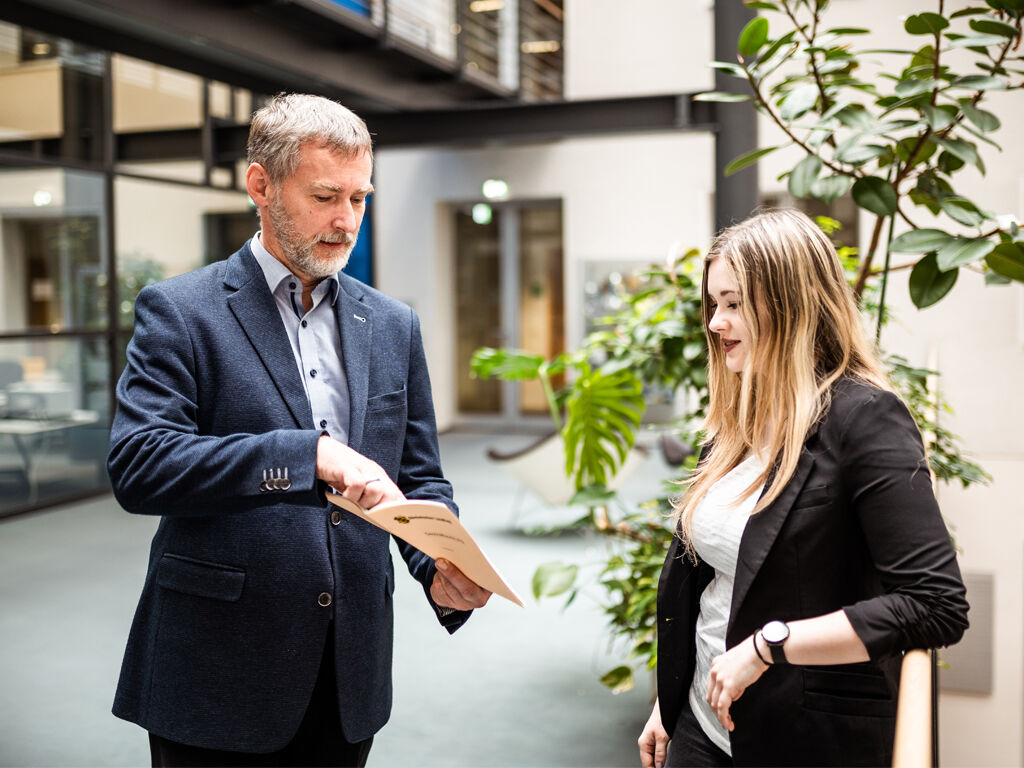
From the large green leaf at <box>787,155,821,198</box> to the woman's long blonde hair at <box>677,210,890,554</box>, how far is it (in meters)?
0.86

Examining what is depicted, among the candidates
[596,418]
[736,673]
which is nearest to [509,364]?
[596,418]

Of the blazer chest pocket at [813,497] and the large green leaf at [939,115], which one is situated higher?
the large green leaf at [939,115]

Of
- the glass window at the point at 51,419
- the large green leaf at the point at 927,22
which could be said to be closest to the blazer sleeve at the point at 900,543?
the large green leaf at the point at 927,22

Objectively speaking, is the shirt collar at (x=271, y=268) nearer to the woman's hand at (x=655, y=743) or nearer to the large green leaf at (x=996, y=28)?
the woman's hand at (x=655, y=743)

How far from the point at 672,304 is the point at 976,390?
174cm

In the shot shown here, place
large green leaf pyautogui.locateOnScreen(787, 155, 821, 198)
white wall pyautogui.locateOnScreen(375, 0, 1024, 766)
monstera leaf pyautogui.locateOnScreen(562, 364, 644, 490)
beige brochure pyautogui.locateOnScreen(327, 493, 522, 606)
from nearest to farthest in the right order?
beige brochure pyautogui.locateOnScreen(327, 493, 522, 606) < large green leaf pyautogui.locateOnScreen(787, 155, 821, 198) < monstera leaf pyautogui.locateOnScreen(562, 364, 644, 490) < white wall pyautogui.locateOnScreen(375, 0, 1024, 766)

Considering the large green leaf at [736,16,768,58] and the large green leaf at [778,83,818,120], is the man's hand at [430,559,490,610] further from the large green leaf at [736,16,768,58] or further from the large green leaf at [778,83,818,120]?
the large green leaf at [736,16,768,58]

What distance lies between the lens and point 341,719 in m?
1.55

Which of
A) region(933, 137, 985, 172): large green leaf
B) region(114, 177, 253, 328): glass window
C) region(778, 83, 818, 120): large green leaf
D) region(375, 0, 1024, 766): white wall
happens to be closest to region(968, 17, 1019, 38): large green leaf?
region(933, 137, 985, 172): large green leaf

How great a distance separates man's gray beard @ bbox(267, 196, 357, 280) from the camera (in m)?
1.54

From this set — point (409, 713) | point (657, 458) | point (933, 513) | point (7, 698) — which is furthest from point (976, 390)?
point (657, 458)

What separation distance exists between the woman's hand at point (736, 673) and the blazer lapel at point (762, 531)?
101mm

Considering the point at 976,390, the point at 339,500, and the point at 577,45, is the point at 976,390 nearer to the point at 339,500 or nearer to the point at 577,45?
the point at 339,500

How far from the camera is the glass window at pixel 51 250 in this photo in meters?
7.18
